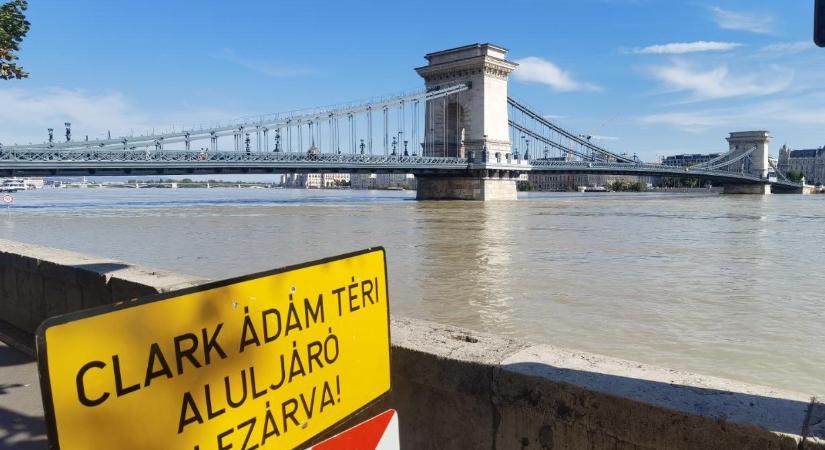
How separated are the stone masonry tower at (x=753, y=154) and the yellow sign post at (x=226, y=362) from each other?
9536cm

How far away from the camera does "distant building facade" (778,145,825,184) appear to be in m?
147

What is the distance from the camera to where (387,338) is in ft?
5.24

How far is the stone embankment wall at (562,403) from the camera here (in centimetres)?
167

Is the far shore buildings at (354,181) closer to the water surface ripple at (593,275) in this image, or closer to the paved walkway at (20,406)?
the water surface ripple at (593,275)

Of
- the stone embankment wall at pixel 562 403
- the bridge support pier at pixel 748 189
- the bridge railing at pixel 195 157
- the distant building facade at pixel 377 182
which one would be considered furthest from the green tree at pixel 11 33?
the distant building facade at pixel 377 182

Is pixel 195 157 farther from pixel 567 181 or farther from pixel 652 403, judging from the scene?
pixel 567 181

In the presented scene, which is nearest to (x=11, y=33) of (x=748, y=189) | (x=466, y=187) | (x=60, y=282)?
(x=60, y=282)

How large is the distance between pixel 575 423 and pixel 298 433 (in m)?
1.03

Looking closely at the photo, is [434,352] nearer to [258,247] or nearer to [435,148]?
[258,247]

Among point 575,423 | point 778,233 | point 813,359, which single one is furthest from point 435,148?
point 575,423

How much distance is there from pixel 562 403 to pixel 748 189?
95.7m

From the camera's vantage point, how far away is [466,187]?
52.2 m

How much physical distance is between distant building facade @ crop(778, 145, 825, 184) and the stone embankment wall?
6653 inches

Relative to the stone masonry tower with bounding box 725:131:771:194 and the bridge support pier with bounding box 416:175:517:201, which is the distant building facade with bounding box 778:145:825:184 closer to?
the stone masonry tower with bounding box 725:131:771:194
